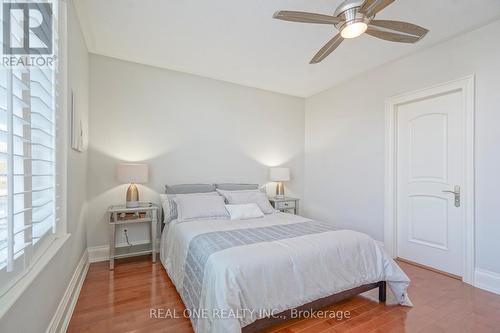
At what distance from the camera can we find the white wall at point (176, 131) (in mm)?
3049

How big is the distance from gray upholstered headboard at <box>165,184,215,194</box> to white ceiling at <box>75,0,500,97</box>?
1679 mm

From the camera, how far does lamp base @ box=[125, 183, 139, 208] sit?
2956 mm

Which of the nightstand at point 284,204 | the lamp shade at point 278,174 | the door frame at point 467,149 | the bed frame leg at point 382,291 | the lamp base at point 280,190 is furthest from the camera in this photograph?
the lamp base at point 280,190

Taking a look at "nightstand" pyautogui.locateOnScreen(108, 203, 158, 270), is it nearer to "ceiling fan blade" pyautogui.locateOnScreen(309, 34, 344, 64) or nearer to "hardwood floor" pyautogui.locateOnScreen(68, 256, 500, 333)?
"hardwood floor" pyautogui.locateOnScreen(68, 256, 500, 333)

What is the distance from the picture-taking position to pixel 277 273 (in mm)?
1625

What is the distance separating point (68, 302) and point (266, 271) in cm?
161

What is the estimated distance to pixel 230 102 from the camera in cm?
391

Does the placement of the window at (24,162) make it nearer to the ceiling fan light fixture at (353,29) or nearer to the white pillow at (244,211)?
the white pillow at (244,211)

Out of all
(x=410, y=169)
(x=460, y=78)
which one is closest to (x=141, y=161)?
(x=410, y=169)

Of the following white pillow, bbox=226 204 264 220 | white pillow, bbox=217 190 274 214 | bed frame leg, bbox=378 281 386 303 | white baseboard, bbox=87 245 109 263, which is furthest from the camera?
white pillow, bbox=217 190 274 214

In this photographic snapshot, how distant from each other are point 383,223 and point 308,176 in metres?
1.61

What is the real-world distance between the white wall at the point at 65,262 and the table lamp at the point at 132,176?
15.6 inches

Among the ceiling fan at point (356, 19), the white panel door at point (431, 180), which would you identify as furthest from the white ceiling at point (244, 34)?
the white panel door at point (431, 180)

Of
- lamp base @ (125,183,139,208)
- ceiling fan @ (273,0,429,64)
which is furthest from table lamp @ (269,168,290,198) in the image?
ceiling fan @ (273,0,429,64)
